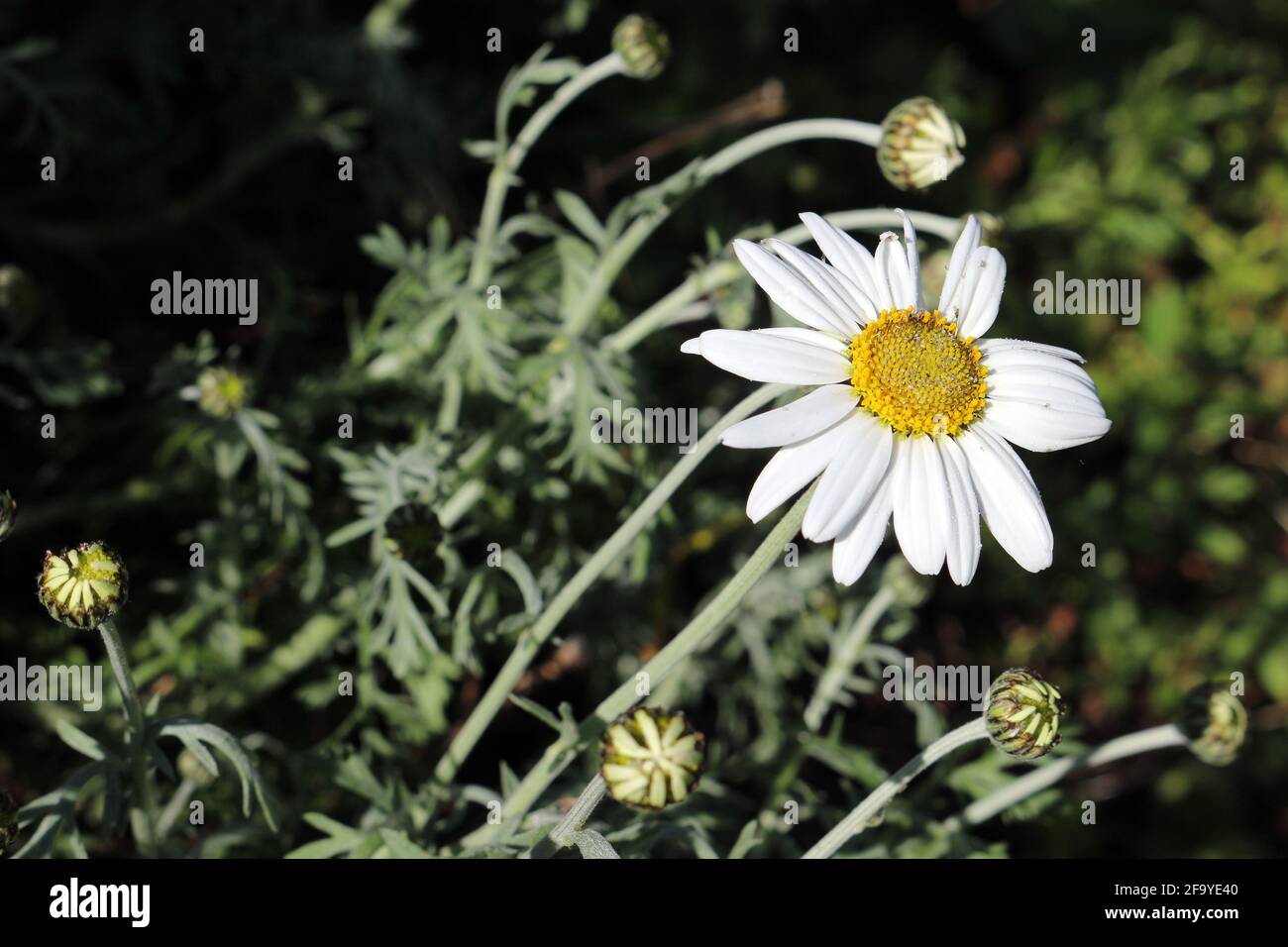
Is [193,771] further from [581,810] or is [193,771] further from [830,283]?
[830,283]

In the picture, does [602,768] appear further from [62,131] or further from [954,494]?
[62,131]

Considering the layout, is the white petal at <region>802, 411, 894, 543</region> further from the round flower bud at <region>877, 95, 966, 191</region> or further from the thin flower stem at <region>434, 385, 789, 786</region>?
the round flower bud at <region>877, 95, 966, 191</region>

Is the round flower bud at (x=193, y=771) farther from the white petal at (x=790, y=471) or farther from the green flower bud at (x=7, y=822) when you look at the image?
the white petal at (x=790, y=471)

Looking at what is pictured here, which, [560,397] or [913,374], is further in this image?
[560,397]

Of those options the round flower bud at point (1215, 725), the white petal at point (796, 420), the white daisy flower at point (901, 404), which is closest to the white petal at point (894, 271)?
the white daisy flower at point (901, 404)

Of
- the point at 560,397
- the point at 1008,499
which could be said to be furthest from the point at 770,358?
the point at 560,397

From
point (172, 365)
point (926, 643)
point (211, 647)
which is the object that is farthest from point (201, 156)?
point (926, 643)
